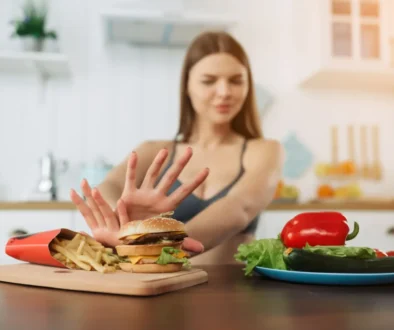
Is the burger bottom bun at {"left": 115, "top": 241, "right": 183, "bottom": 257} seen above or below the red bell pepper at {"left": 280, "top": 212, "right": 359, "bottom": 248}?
below

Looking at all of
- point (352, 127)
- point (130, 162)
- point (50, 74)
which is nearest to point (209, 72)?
point (130, 162)

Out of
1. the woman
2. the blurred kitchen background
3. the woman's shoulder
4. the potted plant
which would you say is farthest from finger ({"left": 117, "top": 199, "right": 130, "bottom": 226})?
the potted plant

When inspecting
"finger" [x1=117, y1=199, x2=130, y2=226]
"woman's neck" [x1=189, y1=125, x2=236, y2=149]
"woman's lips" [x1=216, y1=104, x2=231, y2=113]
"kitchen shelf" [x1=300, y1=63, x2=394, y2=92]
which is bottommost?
"finger" [x1=117, y1=199, x2=130, y2=226]

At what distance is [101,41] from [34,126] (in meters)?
0.62

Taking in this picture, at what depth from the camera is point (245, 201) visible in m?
1.57

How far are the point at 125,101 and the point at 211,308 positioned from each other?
258 centimetres

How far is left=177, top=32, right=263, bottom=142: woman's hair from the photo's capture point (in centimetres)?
187

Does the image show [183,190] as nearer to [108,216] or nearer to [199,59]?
[108,216]

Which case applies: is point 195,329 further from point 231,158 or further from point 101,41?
point 101,41

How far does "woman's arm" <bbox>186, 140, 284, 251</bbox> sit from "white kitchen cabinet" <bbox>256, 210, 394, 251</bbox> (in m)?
0.81

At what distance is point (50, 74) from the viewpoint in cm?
300

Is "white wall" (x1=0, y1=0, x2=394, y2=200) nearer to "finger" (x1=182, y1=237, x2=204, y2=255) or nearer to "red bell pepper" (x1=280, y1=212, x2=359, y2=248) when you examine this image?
"finger" (x1=182, y1=237, x2=204, y2=255)

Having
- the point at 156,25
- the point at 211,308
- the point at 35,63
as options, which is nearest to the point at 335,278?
the point at 211,308

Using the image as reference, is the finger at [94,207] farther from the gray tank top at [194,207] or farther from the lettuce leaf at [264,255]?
the gray tank top at [194,207]
